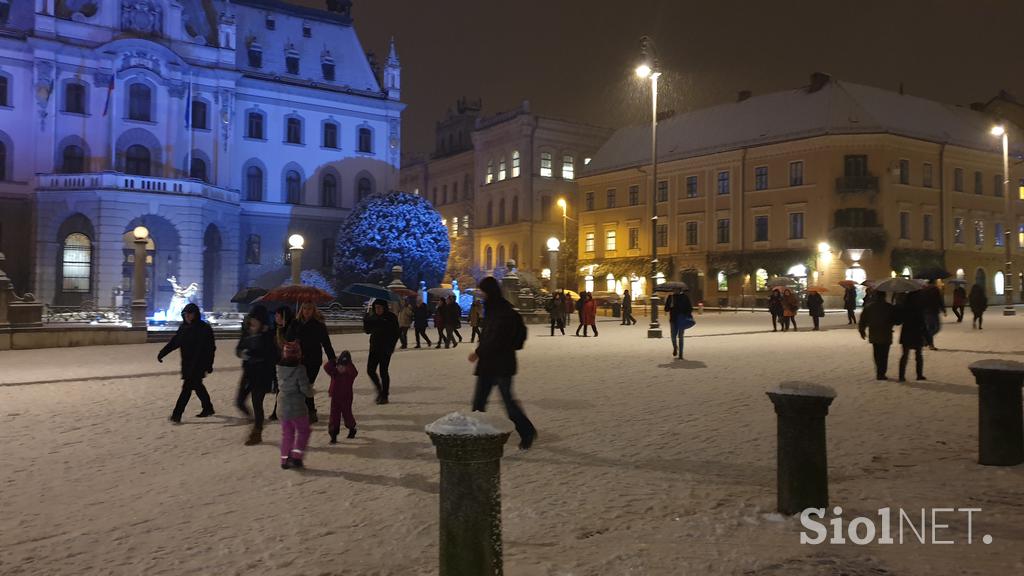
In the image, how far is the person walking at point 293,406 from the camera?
761 cm

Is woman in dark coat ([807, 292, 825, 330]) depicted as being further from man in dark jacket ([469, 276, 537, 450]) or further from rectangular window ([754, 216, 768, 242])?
man in dark jacket ([469, 276, 537, 450])

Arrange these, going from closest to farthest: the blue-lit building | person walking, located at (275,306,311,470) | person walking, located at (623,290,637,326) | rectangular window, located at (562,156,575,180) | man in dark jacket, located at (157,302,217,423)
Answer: person walking, located at (275,306,311,470), man in dark jacket, located at (157,302,217,423), person walking, located at (623,290,637,326), the blue-lit building, rectangular window, located at (562,156,575,180)

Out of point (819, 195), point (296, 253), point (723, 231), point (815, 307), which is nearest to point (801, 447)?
point (815, 307)

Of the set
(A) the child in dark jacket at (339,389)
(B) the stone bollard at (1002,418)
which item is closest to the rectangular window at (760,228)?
(B) the stone bollard at (1002,418)

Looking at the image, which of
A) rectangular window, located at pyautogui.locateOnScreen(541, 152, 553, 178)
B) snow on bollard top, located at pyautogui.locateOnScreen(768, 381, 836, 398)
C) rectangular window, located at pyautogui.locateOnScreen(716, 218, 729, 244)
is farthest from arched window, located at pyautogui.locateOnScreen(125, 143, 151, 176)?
snow on bollard top, located at pyautogui.locateOnScreen(768, 381, 836, 398)

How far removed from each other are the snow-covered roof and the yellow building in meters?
0.11

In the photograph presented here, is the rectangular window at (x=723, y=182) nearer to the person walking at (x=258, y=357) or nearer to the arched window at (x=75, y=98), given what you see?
→ the arched window at (x=75, y=98)

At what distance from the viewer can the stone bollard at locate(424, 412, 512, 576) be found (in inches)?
163

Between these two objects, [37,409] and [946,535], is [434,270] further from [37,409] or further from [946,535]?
[946,535]

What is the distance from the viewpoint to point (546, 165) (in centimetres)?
6906

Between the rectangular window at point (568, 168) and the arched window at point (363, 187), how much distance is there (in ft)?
73.3

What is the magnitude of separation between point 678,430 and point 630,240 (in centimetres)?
5093

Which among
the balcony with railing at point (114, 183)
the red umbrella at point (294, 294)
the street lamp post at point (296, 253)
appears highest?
the balcony with railing at point (114, 183)

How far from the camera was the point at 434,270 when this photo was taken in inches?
1753
